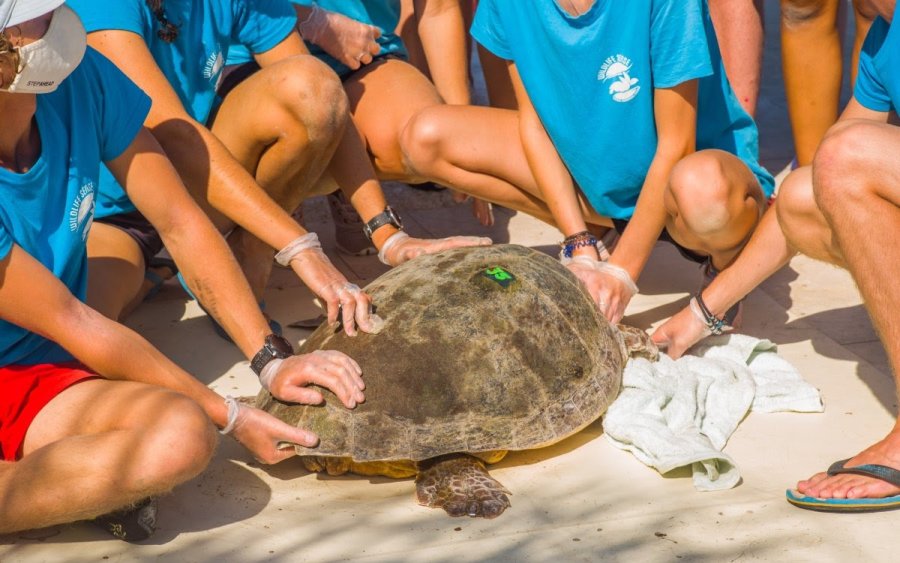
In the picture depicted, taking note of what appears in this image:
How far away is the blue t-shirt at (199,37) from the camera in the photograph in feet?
10.7

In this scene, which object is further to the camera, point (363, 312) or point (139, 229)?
point (139, 229)

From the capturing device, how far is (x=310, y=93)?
3410mm

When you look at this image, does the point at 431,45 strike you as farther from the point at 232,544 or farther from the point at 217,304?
the point at 232,544

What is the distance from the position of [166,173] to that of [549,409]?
1118 mm

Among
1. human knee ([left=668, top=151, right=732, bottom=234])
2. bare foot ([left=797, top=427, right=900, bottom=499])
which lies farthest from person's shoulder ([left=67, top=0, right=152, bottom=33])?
bare foot ([left=797, top=427, right=900, bottom=499])

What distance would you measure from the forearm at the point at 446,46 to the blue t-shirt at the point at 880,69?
1.53m

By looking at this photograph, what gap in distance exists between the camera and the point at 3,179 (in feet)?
7.88

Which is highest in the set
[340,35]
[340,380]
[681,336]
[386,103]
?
[340,35]

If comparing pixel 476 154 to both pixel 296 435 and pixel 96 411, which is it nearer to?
pixel 296 435

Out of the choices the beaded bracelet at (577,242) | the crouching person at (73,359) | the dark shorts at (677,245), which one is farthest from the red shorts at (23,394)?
the dark shorts at (677,245)

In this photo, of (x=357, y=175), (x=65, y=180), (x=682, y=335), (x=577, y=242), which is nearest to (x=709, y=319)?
(x=682, y=335)

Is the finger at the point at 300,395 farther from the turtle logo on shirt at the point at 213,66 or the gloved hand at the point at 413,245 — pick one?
the turtle logo on shirt at the point at 213,66

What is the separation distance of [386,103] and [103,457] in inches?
75.8

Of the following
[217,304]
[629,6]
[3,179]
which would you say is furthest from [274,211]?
[629,6]
